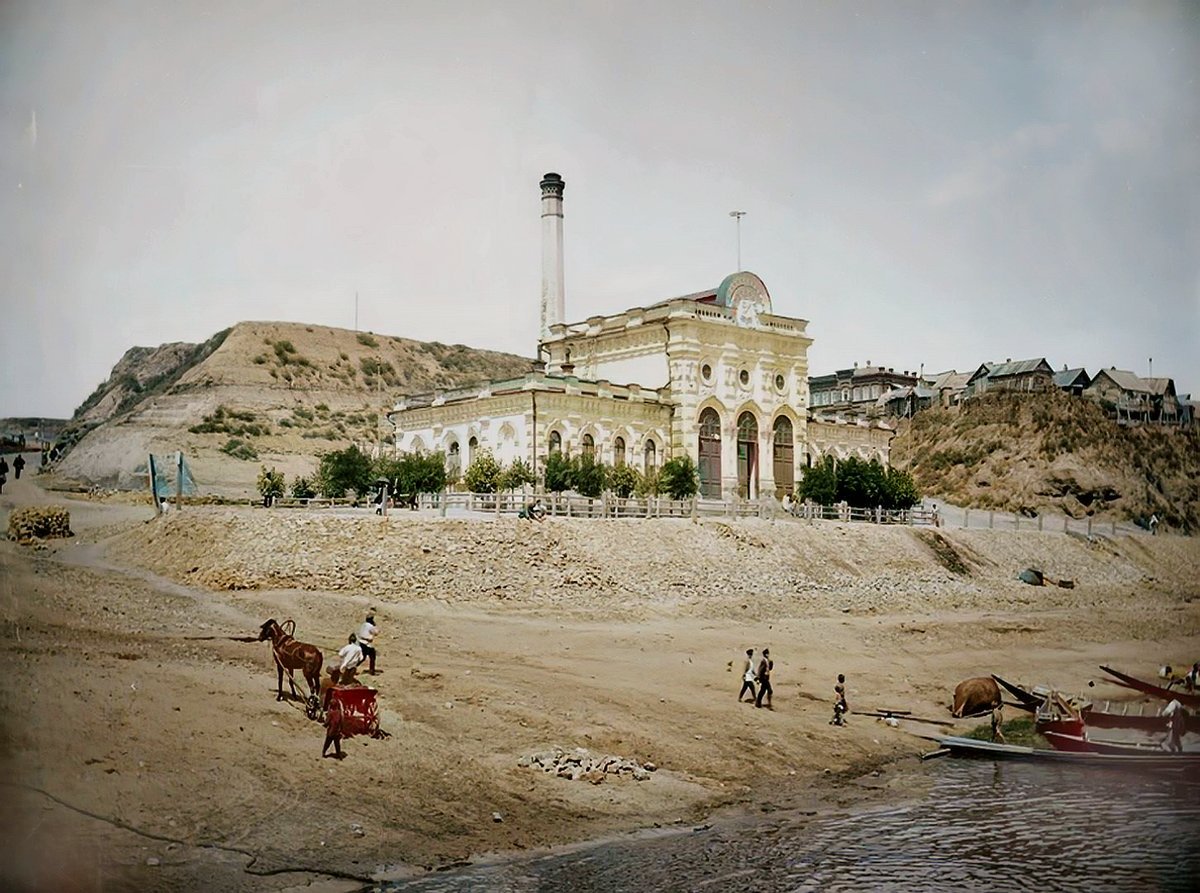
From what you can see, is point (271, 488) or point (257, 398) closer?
point (271, 488)

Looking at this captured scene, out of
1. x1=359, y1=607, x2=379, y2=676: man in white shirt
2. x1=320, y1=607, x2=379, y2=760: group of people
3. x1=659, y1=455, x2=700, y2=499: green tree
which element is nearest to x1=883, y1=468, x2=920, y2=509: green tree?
x1=659, y1=455, x2=700, y2=499: green tree

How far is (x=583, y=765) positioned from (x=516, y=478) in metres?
15.3

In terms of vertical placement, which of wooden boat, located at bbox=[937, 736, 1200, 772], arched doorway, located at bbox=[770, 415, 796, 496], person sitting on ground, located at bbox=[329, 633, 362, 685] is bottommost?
wooden boat, located at bbox=[937, 736, 1200, 772]

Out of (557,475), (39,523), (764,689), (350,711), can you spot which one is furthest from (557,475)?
(350,711)

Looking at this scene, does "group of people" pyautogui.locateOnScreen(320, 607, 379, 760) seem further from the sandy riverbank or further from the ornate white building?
the ornate white building

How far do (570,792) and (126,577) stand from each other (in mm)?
7365

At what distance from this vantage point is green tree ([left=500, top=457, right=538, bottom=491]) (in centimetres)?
2730

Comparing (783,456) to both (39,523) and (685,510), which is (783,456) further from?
(39,523)

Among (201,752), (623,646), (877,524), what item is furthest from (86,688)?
(877,524)

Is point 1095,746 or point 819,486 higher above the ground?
point 819,486

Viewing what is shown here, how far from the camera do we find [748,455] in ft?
113

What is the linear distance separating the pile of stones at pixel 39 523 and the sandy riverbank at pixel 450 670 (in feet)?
0.70

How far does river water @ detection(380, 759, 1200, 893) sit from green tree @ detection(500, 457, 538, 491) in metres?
15.3

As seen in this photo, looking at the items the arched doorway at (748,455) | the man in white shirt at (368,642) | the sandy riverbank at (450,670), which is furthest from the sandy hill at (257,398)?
the arched doorway at (748,455)
